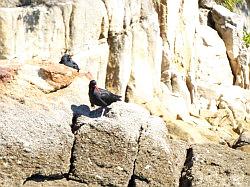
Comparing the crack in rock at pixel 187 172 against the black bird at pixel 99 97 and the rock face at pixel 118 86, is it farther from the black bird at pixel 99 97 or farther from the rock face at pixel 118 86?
the black bird at pixel 99 97

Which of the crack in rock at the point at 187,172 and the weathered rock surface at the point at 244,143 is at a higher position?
the crack in rock at the point at 187,172

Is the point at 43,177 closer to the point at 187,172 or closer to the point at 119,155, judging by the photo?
the point at 119,155

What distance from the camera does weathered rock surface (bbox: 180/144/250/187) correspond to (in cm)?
1254

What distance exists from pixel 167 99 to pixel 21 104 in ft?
46.9

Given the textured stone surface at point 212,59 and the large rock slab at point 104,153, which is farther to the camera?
the textured stone surface at point 212,59

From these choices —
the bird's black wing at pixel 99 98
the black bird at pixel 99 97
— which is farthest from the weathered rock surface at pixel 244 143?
the bird's black wing at pixel 99 98

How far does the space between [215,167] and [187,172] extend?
62 centimetres

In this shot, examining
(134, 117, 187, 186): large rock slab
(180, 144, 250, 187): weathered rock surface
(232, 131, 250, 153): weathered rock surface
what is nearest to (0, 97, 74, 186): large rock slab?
(134, 117, 187, 186): large rock slab

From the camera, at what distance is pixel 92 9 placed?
21.2 metres

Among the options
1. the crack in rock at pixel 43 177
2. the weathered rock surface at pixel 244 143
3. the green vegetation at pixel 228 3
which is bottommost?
the weathered rock surface at pixel 244 143

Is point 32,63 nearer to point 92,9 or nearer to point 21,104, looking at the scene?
point 21,104

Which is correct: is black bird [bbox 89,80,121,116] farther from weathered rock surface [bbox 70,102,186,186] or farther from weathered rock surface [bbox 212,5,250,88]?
weathered rock surface [bbox 212,5,250,88]

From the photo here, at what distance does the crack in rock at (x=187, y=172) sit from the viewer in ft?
41.2

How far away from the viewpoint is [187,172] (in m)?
12.8
